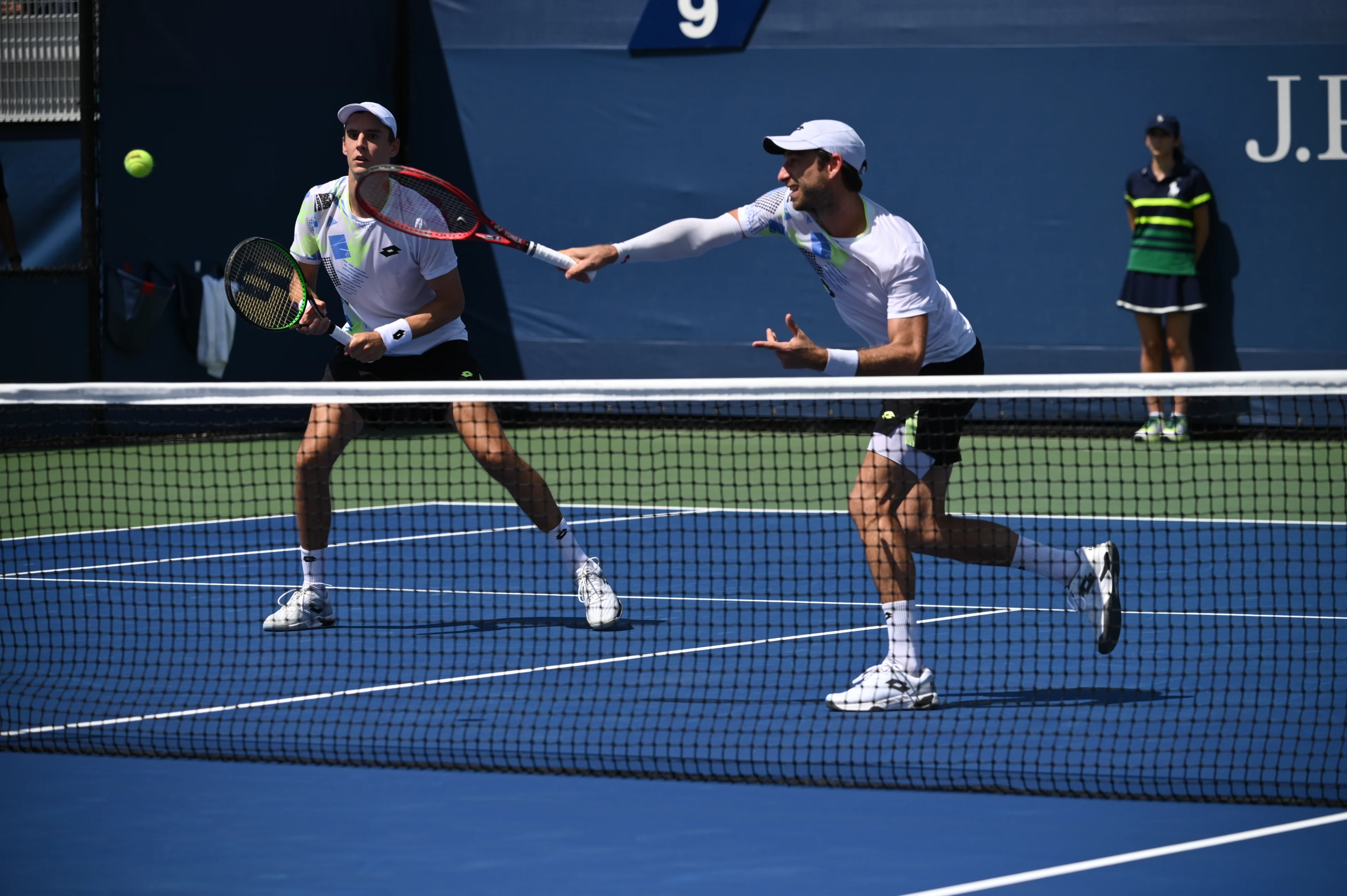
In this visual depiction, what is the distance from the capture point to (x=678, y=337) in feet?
42.1

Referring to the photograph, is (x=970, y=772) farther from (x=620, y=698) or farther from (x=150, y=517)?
(x=150, y=517)

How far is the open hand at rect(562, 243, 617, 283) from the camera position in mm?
4805

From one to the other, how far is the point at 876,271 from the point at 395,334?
1.65 m

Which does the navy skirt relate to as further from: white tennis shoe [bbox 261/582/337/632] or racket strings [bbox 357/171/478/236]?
white tennis shoe [bbox 261/582/337/632]

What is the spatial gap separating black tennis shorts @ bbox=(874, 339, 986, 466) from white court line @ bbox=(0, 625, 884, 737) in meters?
0.88

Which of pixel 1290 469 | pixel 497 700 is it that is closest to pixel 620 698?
pixel 497 700

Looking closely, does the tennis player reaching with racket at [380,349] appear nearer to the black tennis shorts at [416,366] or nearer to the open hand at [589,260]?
the black tennis shorts at [416,366]

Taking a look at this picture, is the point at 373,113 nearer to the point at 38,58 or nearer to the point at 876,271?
the point at 876,271

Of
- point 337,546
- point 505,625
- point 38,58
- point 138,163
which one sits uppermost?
point 38,58

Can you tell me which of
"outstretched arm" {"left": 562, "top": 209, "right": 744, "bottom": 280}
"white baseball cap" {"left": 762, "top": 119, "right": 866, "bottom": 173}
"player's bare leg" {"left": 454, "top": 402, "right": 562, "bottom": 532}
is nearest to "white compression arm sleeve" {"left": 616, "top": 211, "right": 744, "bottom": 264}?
"outstretched arm" {"left": 562, "top": 209, "right": 744, "bottom": 280}

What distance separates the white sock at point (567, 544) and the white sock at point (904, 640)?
1446mm

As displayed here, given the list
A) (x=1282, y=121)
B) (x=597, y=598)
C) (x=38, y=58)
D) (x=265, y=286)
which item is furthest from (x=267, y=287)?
(x=1282, y=121)

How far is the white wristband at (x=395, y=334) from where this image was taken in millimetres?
5633

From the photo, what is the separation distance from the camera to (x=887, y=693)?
4637 mm
